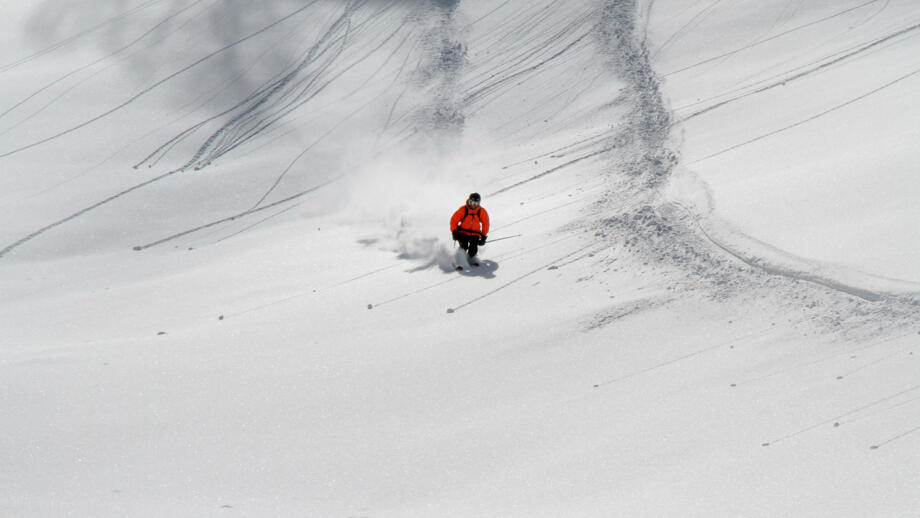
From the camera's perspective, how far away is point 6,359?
9195mm

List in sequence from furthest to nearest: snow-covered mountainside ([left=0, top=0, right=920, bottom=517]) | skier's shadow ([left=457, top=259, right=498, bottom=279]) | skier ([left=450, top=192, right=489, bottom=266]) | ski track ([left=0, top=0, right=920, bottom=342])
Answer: ski track ([left=0, top=0, right=920, bottom=342]) < skier ([left=450, top=192, right=489, bottom=266]) < skier's shadow ([left=457, top=259, right=498, bottom=279]) < snow-covered mountainside ([left=0, top=0, right=920, bottom=517])

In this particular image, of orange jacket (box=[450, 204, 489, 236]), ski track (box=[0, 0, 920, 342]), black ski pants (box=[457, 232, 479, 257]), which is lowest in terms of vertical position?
black ski pants (box=[457, 232, 479, 257])

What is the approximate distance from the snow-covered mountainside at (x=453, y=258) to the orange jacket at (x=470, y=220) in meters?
0.58

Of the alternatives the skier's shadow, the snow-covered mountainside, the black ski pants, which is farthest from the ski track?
the black ski pants

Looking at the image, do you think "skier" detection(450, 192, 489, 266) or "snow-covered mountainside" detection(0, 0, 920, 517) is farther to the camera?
"skier" detection(450, 192, 489, 266)

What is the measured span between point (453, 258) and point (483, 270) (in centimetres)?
62

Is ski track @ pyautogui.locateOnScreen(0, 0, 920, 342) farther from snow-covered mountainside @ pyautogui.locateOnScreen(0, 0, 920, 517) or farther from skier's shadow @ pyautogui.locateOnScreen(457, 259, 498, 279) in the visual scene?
skier's shadow @ pyautogui.locateOnScreen(457, 259, 498, 279)

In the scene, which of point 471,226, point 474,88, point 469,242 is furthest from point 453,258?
point 474,88

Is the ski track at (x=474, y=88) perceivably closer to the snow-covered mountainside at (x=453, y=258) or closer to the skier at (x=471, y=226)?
the snow-covered mountainside at (x=453, y=258)

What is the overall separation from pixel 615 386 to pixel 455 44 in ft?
40.7

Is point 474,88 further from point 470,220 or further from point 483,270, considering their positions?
point 483,270

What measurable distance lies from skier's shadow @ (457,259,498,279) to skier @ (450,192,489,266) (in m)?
0.10

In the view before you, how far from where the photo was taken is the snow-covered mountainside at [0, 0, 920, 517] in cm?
686

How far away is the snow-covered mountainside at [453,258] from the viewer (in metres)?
6.86
